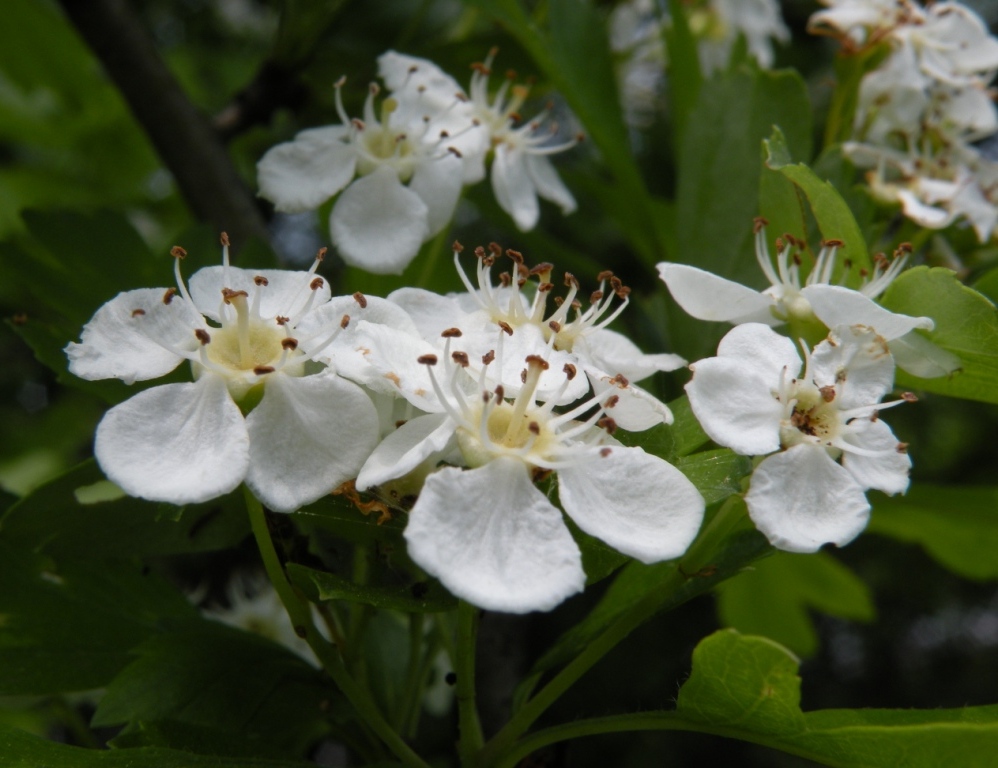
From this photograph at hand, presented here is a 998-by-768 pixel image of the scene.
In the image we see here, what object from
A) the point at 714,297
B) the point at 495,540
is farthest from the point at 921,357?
the point at 495,540

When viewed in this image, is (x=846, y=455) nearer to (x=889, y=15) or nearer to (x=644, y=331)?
(x=644, y=331)

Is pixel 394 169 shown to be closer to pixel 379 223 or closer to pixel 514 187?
pixel 379 223

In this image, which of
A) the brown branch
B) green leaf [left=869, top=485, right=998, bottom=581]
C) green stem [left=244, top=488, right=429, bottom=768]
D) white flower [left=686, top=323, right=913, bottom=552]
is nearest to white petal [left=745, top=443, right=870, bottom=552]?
white flower [left=686, top=323, right=913, bottom=552]

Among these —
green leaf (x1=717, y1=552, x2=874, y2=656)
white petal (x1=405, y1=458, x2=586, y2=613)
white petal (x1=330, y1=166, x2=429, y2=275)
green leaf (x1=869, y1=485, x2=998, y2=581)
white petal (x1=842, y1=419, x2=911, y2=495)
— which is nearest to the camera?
white petal (x1=405, y1=458, x2=586, y2=613)

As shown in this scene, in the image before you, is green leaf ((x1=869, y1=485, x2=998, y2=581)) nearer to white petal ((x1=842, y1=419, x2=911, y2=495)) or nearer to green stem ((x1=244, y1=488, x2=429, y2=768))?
white petal ((x1=842, y1=419, x2=911, y2=495))

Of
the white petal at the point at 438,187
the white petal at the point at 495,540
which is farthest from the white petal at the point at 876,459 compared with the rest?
the white petal at the point at 438,187

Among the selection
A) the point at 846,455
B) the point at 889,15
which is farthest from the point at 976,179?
the point at 846,455

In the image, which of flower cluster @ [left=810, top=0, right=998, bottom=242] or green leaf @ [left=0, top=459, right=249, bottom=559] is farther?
flower cluster @ [left=810, top=0, right=998, bottom=242]

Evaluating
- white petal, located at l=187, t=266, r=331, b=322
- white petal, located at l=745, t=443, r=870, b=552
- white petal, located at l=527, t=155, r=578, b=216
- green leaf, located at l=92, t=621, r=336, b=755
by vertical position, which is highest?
white petal, located at l=187, t=266, r=331, b=322
